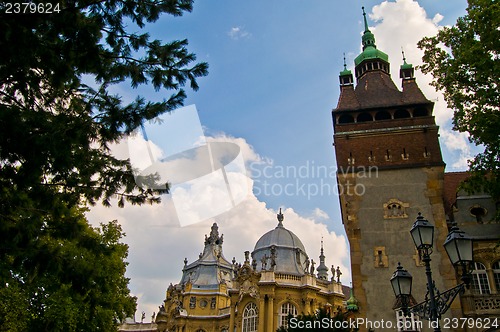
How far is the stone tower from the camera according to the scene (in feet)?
69.9

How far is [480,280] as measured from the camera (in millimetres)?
21078

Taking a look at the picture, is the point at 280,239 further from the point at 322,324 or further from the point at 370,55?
the point at 322,324

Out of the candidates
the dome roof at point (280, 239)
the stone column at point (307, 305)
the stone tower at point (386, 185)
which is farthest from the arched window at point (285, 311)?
the stone tower at point (386, 185)

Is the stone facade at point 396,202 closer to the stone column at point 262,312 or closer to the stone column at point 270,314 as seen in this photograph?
the stone column at point 270,314

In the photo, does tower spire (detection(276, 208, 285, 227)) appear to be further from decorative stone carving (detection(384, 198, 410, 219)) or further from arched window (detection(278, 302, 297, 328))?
decorative stone carving (detection(384, 198, 410, 219))

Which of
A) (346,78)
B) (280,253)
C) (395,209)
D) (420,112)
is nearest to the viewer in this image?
(395,209)

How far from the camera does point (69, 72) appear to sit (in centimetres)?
828

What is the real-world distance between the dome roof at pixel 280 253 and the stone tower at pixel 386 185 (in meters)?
18.8

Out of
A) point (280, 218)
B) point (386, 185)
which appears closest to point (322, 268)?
point (280, 218)

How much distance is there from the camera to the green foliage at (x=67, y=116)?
788 cm

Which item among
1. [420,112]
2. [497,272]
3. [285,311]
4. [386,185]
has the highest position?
[420,112]

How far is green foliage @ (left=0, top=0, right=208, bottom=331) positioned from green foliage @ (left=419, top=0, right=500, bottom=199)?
39.5ft

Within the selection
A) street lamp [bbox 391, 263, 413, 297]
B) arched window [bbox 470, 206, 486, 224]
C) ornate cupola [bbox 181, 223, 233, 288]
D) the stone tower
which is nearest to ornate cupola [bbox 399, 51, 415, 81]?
the stone tower

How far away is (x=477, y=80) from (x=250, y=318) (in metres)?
29.5
